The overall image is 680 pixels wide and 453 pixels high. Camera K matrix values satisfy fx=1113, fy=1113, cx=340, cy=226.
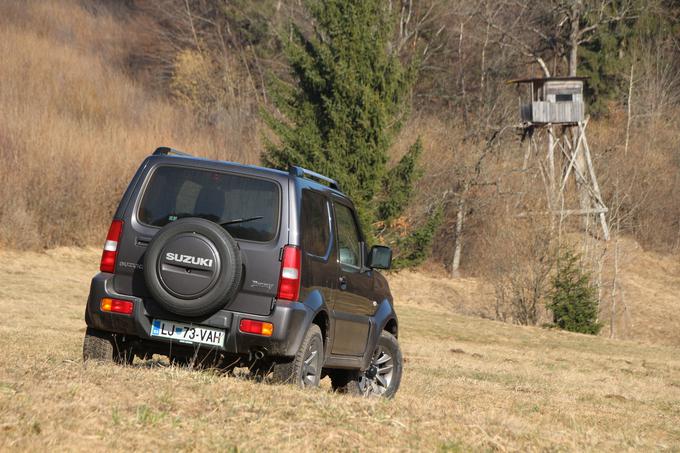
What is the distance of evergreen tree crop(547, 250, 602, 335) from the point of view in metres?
35.5

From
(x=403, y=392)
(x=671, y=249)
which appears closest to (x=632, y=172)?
(x=671, y=249)

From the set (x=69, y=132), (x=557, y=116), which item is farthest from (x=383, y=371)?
(x=557, y=116)

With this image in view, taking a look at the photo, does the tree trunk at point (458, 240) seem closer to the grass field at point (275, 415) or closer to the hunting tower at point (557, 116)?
the hunting tower at point (557, 116)

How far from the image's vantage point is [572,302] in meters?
35.6

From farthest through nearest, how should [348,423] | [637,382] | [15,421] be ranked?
[637,382] < [348,423] < [15,421]

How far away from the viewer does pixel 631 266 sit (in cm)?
5894

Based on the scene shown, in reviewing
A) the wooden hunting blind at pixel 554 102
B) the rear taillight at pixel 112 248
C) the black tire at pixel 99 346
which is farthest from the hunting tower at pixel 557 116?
the rear taillight at pixel 112 248

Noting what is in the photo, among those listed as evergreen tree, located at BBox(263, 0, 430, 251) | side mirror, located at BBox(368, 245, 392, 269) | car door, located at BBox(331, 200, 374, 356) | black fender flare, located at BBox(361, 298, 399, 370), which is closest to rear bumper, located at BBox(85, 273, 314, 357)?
car door, located at BBox(331, 200, 374, 356)

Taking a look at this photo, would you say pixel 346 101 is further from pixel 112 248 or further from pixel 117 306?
pixel 117 306

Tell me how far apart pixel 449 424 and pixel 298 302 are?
1.73m

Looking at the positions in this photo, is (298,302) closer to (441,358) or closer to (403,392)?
(403,392)

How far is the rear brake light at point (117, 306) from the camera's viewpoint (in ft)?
27.9

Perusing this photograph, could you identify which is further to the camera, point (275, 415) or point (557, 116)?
Answer: point (557, 116)

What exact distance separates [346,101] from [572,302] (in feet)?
34.6
